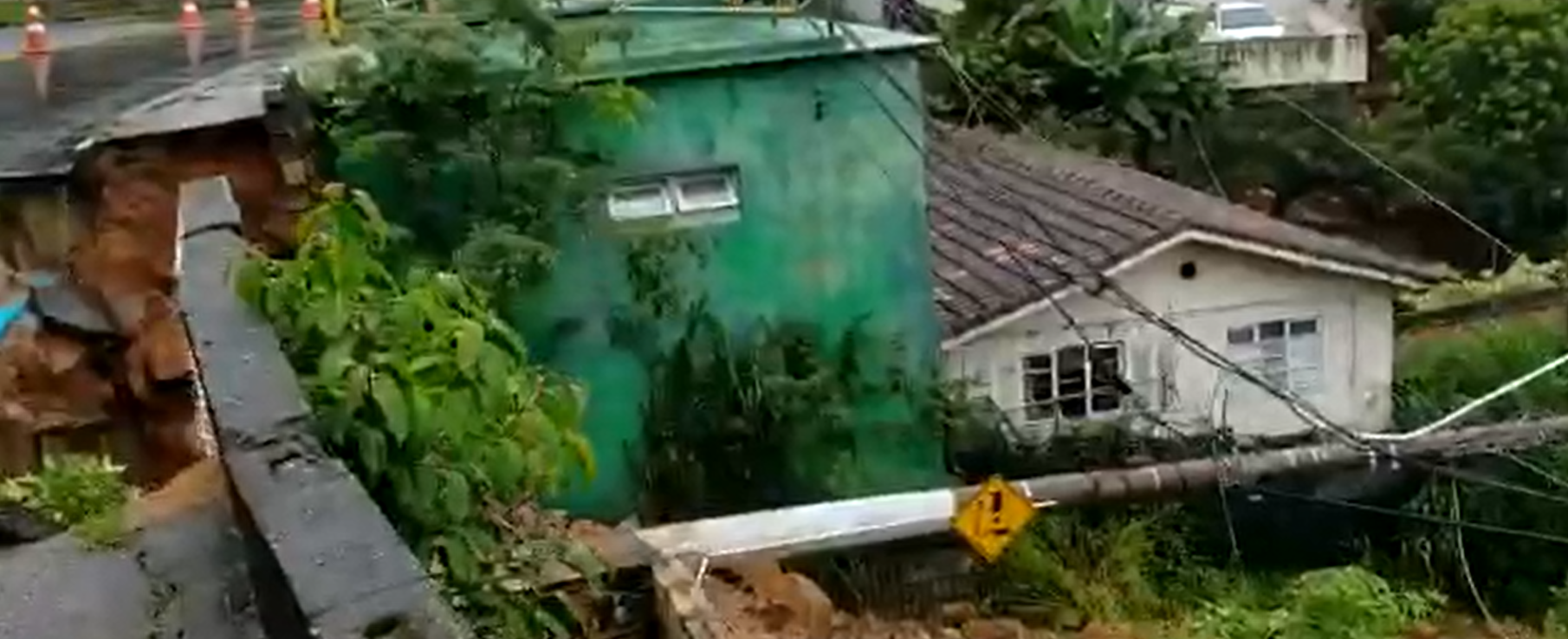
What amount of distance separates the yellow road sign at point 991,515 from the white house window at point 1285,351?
7.23 m

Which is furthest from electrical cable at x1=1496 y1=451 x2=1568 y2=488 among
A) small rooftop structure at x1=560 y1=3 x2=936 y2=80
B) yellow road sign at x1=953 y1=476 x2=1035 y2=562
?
small rooftop structure at x1=560 y1=3 x2=936 y2=80

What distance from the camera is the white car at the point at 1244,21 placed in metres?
24.9

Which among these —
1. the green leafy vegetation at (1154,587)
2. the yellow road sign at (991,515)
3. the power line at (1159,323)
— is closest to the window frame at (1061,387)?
the power line at (1159,323)

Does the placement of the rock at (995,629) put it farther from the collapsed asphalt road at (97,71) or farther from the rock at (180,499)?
the rock at (180,499)

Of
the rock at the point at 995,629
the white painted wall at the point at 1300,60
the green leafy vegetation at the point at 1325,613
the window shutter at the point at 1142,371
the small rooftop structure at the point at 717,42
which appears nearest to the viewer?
the small rooftop structure at the point at 717,42

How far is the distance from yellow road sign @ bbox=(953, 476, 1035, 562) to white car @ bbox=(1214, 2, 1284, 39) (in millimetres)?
17557

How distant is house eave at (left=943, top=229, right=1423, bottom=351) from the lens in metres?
13.3

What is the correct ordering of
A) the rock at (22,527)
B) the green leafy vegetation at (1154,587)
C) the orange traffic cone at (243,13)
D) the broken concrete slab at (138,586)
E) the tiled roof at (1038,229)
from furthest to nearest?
the orange traffic cone at (243,13)
the tiled roof at (1038,229)
the green leafy vegetation at (1154,587)
the rock at (22,527)
the broken concrete slab at (138,586)

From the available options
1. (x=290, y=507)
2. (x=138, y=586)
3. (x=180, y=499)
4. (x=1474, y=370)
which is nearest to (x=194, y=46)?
(x=1474, y=370)

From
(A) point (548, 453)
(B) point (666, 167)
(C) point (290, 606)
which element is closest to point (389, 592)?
(C) point (290, 606)

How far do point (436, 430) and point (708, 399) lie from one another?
6437mm

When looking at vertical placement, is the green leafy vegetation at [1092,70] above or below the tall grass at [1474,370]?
above

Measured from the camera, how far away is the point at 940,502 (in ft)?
29.0

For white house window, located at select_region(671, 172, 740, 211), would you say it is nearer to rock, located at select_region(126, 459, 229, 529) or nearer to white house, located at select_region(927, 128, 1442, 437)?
white house, located at select_region(927, 128, 1442, 437)
